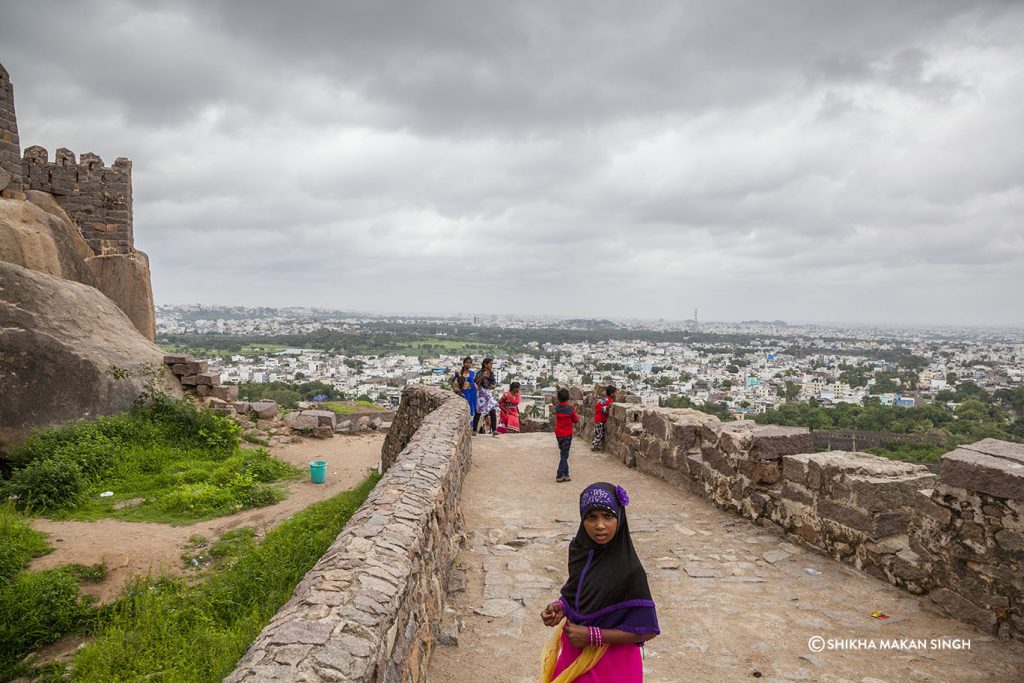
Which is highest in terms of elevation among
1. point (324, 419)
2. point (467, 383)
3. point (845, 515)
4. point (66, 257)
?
point (66, 257)

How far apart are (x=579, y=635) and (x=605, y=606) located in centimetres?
19

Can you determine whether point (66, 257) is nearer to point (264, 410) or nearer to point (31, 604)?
point (264, 410)

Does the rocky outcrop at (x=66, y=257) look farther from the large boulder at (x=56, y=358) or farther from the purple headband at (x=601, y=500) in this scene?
the purple headband at (x=601, y=500)

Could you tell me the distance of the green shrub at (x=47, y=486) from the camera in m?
8.97

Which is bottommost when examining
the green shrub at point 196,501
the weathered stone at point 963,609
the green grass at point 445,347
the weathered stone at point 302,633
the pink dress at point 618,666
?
the green grass at point 445,347

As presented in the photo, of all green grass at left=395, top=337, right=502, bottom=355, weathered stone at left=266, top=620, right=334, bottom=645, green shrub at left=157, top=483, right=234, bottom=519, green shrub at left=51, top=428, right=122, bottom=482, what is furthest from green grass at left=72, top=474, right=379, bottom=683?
green grass at left=395, top=337, right=502, bottom=355

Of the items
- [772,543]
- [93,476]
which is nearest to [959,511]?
[772,543]

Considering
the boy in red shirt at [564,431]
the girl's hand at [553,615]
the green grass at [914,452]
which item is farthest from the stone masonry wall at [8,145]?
the green grass at [914,452]

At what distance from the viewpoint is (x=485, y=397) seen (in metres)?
13.6

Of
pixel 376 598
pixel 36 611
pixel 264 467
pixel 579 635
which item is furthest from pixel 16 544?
pixel 579 635

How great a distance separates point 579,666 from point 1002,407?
3139 centimetres

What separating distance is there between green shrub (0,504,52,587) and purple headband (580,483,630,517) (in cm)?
786

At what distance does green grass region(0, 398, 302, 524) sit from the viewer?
923cm

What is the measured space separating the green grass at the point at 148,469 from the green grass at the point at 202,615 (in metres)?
1.67
